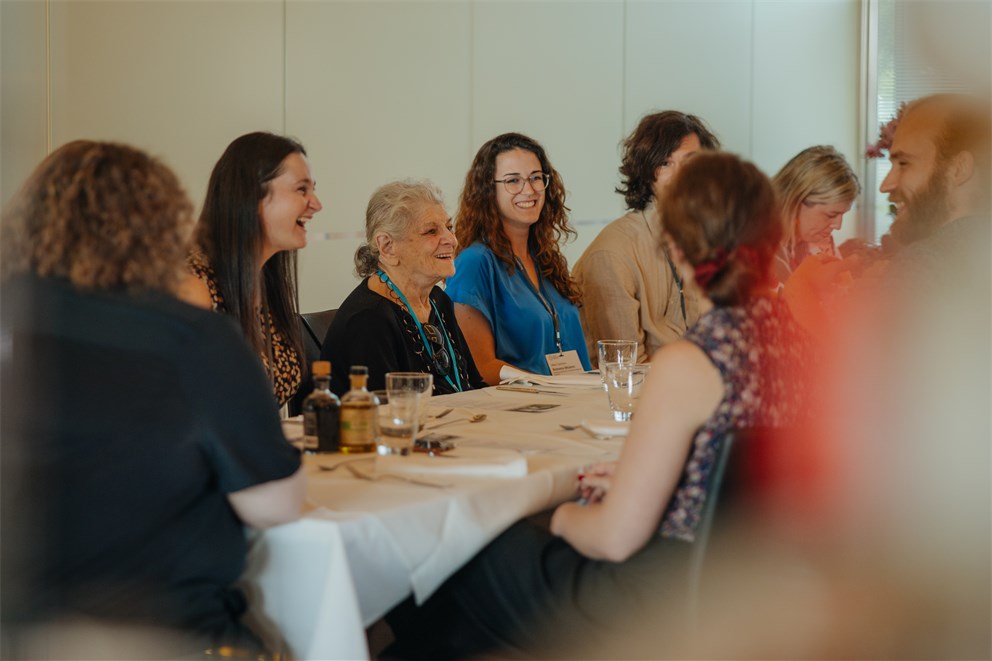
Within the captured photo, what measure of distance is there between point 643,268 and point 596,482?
234 centimetres

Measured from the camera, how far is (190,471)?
1.44 meters

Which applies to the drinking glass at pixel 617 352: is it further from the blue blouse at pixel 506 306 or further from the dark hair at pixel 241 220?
the blue blouse at pixel 506 306

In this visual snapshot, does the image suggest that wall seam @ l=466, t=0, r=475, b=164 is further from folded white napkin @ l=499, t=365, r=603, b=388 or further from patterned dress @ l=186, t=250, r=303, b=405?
patterned dress @ l=186, t=250, r=303, b=405

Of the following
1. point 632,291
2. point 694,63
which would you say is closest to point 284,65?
point 632,291

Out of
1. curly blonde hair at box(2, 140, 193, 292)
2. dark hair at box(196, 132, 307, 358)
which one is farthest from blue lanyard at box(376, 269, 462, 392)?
curly blonde hair at box(2, 140, 193, 292)

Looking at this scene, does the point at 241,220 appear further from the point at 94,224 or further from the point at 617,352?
the point at 94,224

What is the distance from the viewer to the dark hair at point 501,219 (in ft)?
13.0

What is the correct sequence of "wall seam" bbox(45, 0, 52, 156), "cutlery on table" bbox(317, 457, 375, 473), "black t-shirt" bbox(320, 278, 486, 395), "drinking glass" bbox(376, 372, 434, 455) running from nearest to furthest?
"cutlery on table" bbox(317, 457, 375, 473) < "drinking glass" bbox(376, 372, 434, 455) < "black t-shirt" bbox(320, 278, 486, 395) < "wall seam" bbox(45, 0, 52, 156)

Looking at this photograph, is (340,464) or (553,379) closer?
(340,464)

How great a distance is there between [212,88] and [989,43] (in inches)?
150

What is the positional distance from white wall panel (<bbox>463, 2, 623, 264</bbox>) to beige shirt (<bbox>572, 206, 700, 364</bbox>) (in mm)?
1787

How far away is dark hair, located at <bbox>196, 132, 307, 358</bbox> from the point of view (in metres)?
2.62

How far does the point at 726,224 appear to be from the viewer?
1.64 m

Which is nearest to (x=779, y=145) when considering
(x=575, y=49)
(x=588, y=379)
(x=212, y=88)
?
(x=575, y=49)
